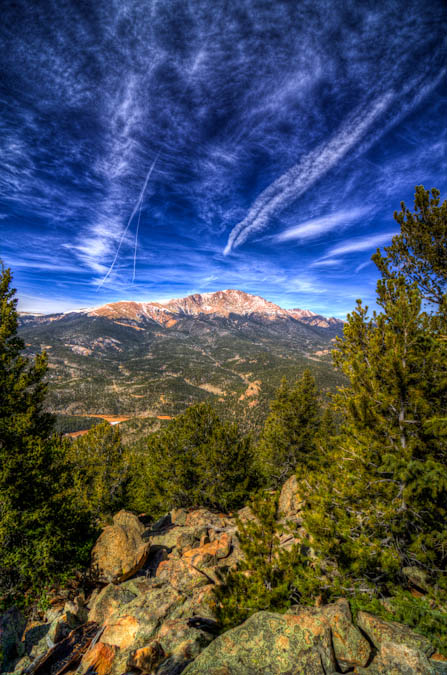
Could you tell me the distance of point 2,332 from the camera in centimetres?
1404

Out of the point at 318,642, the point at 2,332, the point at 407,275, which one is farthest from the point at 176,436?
the point at 407,275

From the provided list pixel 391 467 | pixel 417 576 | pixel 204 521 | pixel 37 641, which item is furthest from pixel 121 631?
pixel 204 521

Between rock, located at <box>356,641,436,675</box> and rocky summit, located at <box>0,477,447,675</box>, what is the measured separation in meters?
0.01

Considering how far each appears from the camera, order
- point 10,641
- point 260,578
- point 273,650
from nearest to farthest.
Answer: point 273,650 < point 260,578 < point 10,641

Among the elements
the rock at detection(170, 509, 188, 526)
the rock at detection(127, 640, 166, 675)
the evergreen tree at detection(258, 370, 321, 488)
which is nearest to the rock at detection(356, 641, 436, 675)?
the rock at detection(127, 640, 166, 675)

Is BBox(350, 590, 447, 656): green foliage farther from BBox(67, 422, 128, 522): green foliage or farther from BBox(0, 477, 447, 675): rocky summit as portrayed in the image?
BBox(67, 422, 128, 522): green foliage

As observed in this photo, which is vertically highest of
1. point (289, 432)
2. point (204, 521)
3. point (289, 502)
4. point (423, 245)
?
point (423, 245)

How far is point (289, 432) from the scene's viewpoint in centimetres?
2623

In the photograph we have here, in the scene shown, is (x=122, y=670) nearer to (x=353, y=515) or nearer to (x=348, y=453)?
(x=353, y=515)

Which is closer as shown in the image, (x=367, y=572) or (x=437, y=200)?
(x=367, y=572)

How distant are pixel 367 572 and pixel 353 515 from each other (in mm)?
1439

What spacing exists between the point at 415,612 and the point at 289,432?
67.8 feet

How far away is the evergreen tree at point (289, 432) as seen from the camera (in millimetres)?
25531

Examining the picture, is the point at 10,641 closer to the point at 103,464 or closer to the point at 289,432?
the point at 103,464
